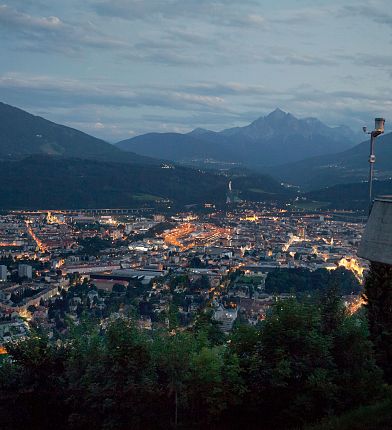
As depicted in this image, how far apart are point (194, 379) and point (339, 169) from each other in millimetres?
105341

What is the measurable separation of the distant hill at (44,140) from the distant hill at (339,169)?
28.6 meters

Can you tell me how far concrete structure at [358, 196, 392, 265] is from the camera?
6566 mm

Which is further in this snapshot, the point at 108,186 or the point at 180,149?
the point at 180,149

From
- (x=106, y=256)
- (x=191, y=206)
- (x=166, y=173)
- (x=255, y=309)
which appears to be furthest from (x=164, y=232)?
(x=166, y=173)

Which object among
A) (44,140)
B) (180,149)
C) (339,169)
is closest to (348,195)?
(339,169)

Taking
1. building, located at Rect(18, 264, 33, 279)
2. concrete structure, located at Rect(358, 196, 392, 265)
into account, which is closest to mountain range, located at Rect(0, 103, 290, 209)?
building, located at Rect(18, 264, 33, 279)

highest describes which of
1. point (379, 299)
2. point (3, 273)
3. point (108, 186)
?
point (379, 299)

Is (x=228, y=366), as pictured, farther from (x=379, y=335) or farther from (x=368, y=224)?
(x=379, y=335)

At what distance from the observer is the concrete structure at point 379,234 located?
6.57 m

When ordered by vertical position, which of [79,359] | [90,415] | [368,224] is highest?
[368,224]

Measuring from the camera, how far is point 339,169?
4269 inches

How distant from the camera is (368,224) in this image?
22.3 feet

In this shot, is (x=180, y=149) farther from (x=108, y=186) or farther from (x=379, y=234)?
(x=379, y=234)

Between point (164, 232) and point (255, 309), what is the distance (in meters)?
28.4
